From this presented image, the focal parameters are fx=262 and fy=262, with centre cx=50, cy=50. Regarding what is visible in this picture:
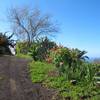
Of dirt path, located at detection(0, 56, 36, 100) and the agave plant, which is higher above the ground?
the agave plant

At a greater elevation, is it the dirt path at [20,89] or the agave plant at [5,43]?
the agave plant at [5,43]

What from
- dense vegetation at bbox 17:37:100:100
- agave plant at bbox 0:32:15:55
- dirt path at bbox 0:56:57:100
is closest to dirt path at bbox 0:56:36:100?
dirt path at bbox 0:56:57:100

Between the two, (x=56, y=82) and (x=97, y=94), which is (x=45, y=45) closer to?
(x=56, y=82)

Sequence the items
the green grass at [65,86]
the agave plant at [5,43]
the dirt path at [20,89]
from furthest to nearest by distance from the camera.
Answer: the agave plant at [5,43] → the green grass at [65,86] → the dirt path at [20,89]

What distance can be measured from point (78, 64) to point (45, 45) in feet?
30.3

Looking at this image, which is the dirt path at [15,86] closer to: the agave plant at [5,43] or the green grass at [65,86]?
the green grass at [65,86]

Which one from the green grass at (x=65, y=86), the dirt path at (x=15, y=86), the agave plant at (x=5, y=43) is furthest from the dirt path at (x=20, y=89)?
the agave plant at (x=5, y=43)

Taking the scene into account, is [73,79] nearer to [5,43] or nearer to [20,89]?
[20,89]

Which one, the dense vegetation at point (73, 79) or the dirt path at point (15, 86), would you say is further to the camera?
the dense vegetation at point (73, 79)

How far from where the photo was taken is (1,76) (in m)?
10.3

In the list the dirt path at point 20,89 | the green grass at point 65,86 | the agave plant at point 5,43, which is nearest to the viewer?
the dirt path at point 20,89

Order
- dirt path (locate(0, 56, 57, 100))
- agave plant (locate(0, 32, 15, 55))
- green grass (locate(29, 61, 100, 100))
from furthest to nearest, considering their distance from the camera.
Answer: agave plant (locate(0, 32, 15, 55)) → green grass (locate(29, 61, 100, 100)) → dirt path (locate(0, 56, 57, 100))

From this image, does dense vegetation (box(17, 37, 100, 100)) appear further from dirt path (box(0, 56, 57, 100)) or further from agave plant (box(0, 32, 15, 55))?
agave plant (box(0, 32, 15, 55))

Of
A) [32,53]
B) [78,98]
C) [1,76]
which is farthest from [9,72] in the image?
[32,53]
